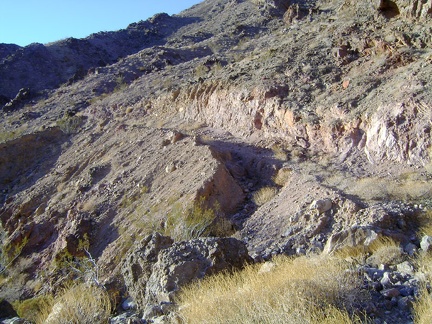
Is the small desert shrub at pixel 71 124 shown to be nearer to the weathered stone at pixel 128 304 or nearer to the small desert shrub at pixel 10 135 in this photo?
the small desert shrub at pixel 10 135

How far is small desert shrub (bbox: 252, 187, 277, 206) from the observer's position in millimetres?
11664

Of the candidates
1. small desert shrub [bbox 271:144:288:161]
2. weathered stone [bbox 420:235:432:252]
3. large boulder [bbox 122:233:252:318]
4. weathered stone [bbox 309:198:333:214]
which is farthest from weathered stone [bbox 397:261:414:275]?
small desert shrub [bbox 271:144:288:161]

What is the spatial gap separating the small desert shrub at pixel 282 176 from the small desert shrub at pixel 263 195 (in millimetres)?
358

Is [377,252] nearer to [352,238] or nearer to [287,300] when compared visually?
[352,238]

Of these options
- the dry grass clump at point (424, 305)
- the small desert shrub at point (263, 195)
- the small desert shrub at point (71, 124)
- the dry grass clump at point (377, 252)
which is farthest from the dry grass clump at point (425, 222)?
the small desert shrub at point (71, 124)

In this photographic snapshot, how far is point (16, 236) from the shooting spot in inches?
601

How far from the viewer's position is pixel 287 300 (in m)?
4.29

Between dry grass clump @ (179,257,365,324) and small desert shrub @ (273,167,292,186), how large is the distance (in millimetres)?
Result: 6449

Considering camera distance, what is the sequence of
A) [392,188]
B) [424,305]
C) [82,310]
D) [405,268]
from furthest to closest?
[392,188], [82,310], [405,268], [424,305]

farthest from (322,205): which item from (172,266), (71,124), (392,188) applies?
(71,124)

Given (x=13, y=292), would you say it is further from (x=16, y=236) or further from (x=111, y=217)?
(x=111, y=217)

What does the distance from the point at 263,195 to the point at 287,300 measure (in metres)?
7.53

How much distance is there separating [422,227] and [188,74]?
17.0 m

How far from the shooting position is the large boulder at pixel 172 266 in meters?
6.46
